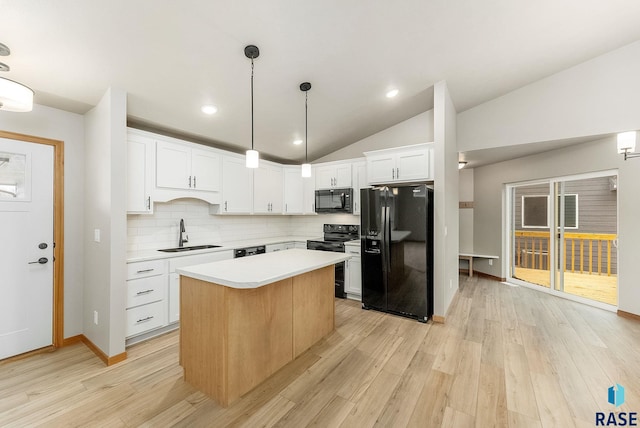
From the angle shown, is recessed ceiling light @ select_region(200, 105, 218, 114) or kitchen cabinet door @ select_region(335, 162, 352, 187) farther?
kitchen cabinet door @ select_region(335, 162, 352, 187)

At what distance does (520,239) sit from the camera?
533cm

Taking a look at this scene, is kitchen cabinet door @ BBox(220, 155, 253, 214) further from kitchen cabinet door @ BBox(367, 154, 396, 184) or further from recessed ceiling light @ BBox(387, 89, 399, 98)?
recessed ceiling light @ BBox(387, 89, 399, 98)

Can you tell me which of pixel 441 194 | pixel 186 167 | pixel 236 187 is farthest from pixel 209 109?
pixel 441 194

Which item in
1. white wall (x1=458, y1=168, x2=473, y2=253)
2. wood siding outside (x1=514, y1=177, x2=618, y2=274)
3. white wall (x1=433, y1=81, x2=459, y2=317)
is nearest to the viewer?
white wall (x1=433, y1=81, x2=459, y2=317)

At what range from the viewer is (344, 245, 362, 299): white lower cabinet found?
4.12 metres

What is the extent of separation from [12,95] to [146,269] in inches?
69.1

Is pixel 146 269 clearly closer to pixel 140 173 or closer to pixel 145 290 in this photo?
pixel 145 290

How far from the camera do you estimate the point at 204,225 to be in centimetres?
399

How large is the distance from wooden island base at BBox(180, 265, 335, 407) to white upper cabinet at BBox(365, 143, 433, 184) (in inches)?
86.2

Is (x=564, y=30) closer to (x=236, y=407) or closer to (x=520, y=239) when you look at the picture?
(x=520, y=239)

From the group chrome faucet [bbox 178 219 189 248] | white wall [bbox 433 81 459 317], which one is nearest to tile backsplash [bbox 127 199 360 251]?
chrome faucet [bbox 178 219 189 248]

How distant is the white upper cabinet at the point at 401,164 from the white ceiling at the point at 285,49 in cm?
69

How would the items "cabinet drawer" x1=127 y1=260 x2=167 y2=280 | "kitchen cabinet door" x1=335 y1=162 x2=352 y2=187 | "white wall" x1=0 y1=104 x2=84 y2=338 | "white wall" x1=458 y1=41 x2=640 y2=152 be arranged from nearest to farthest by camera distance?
"cabinet drawer" x1=127 y1=260 x2=167 y2=280
"white wall" x1=0 y1=104 x2=84 y2=338
"white wall" x1=458 y1=41 x2=640 y2=152
"kitchen cabinet door" x1=335 y1=162 x2=352 y2=187

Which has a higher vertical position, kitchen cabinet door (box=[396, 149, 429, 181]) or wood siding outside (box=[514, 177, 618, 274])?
kitchen cabinet door (box=[396, 149, 429, 181])
